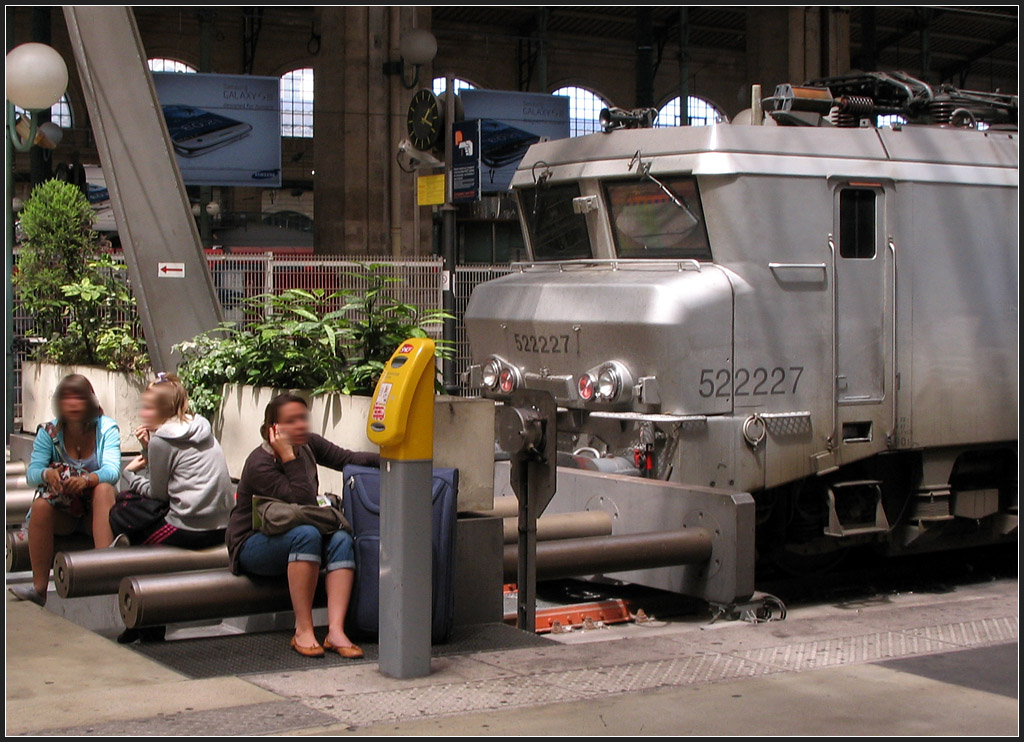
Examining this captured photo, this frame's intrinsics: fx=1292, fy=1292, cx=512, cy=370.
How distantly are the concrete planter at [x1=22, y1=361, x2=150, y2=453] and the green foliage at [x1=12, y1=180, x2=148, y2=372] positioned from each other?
20cm

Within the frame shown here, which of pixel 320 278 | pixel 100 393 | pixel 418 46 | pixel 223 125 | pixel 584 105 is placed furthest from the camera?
pixel 584 105

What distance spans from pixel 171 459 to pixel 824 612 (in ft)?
14.6

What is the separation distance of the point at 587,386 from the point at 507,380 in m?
1.00

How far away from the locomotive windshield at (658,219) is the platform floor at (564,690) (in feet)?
9.53

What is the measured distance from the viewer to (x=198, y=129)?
27.7m

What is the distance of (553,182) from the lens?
990 cm

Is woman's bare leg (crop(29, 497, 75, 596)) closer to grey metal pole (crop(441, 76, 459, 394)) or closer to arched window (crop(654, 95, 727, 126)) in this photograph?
grey metal pole (crop(441, 76, 459, 394))

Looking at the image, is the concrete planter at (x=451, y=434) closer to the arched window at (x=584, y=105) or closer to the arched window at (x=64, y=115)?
the arched window at (x=64, y=115)

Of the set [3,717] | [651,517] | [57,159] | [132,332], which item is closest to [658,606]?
[651,517]

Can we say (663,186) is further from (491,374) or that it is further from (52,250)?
(52,250)

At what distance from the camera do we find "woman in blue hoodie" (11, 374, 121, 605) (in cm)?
739

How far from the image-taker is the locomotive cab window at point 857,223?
355 inches

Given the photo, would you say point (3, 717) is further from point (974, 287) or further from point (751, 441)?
point (974, 287)

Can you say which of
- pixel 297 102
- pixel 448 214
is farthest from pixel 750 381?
pixel 297 102
